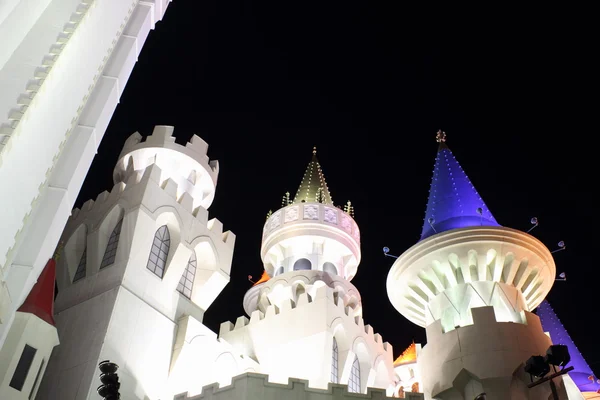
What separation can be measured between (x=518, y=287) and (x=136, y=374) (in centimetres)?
1211

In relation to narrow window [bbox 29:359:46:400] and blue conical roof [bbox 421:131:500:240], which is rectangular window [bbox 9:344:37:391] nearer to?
narrow window [bbox 29:359:46:400]

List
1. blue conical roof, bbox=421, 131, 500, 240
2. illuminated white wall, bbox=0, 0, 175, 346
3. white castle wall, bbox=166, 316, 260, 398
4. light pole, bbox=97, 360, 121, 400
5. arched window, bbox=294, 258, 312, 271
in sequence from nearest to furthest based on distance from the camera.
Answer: illuminated white wall, bbox=0, 0, 175, 346, light pole, bbox=97, 360, 121, 400, blue conical roof, bbox=421, 131, 500, 240, white castle wall, bbox=166, 316, 260, 398, arched window, bbox=294, 258, 312, 271

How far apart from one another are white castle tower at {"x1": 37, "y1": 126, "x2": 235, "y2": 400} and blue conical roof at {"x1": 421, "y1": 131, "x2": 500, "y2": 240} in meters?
8.82

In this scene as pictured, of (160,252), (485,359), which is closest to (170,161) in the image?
(160,252)

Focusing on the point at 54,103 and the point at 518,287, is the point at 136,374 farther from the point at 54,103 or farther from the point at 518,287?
the point at 54,103

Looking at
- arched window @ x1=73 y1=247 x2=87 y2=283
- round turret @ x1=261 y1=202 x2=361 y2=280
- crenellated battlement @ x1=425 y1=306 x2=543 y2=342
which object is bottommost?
crenellated battlement @ x1=425 y1=306 x2=543 y2=342

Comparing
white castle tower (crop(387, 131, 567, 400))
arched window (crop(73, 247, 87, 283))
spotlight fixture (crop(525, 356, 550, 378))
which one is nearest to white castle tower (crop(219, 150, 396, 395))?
white castle tower (crop(387, 131, 567, 400))

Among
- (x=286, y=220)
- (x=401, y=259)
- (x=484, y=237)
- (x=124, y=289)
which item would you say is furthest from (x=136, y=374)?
(x=286, y=220)

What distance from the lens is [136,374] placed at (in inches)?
738

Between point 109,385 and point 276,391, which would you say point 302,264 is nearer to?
point 276,391

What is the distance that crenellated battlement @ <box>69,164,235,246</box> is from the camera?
22.6 metres

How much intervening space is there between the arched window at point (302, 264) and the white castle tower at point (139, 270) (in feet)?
16.9

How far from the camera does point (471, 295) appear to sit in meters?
17.8

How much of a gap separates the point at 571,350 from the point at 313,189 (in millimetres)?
15420
